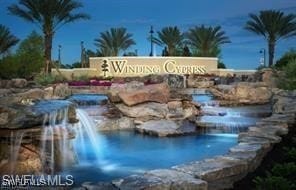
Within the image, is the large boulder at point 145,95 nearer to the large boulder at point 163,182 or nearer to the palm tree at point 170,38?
the large boulder at point 163,182

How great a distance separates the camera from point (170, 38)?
5362 centimetres

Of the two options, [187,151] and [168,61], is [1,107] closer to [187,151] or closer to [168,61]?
[187,151]

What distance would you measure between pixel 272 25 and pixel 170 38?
47.2 feet

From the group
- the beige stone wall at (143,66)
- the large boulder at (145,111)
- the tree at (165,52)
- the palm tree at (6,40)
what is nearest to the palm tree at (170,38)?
the tree at (165,52)

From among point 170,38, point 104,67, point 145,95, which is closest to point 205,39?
point 170,38

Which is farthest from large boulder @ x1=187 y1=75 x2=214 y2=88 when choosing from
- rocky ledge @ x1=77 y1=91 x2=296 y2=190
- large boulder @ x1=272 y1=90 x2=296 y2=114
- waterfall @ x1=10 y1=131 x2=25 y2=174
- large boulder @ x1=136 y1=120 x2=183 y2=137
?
waterfall @ x1=10 y1=131 x2=25 y2=174

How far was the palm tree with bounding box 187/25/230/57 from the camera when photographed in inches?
2010

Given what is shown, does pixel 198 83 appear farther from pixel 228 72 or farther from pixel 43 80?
pixel 228 72

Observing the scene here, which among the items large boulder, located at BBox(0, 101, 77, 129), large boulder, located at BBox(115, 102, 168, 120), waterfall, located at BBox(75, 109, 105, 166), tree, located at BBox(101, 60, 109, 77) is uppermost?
tree, located at BBox(101, 60, 109, 77)

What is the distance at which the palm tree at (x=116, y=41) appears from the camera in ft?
186

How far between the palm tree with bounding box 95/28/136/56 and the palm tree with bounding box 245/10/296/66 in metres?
18.3

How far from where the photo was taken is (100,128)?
541 inches

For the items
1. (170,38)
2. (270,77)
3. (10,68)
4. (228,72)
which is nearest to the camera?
(270,77)

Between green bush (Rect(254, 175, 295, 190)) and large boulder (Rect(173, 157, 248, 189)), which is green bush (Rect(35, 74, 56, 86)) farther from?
green bush (Rect(254, 175, 295, 190))
